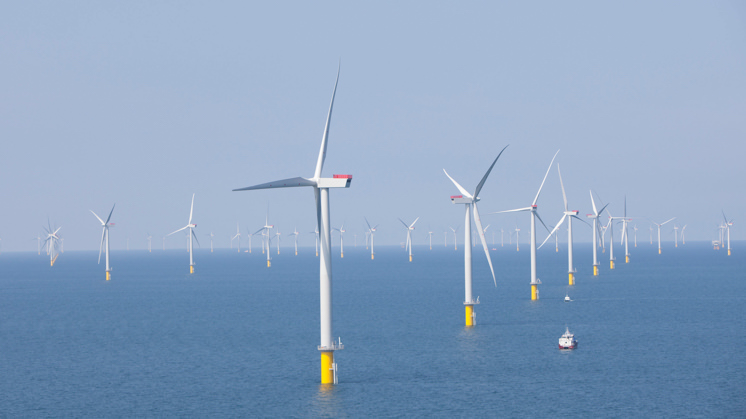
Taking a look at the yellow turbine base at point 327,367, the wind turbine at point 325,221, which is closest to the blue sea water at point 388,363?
the yellow turbine base at point 327,367

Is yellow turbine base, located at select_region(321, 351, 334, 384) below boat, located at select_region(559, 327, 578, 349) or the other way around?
the other way around

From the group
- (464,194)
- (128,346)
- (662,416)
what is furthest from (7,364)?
(662,416)

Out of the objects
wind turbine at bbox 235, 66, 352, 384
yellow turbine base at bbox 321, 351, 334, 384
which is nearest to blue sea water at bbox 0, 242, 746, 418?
yellow turbine base at bbox 321, 351, 334, 384

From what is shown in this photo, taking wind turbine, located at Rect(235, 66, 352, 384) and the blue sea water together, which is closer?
wind turbine, located at Rect(235, 66, 352, 384)

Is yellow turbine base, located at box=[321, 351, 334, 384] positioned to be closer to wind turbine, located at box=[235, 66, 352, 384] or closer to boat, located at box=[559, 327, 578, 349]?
wind turbine, located at box=[235, 66, 352, 384]

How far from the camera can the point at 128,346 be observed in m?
111

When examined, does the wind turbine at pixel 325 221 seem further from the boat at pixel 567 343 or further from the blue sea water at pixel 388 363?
the boat at pixel 567 343

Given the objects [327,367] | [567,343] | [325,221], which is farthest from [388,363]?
[325,221]

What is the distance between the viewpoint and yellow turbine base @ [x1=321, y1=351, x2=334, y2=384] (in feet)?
247

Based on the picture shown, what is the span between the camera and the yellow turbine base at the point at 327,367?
75188 mm

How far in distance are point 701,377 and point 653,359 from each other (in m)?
10.9

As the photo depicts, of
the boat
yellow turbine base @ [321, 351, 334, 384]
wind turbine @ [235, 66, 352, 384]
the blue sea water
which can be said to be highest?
wind turbine @ [235, 66, 352, 384]

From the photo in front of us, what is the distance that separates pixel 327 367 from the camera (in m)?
76.4

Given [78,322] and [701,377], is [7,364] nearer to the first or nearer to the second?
[78,322]
